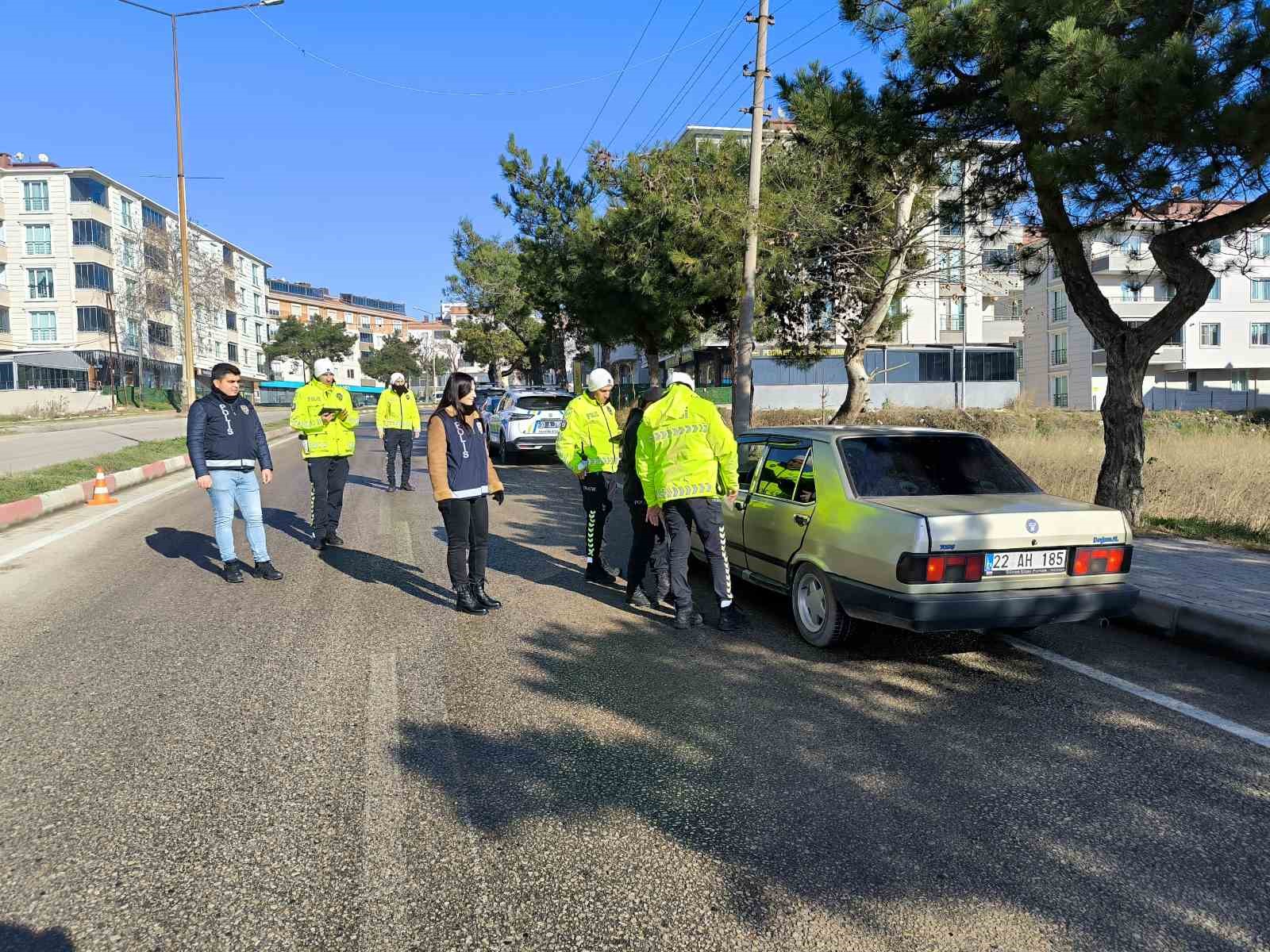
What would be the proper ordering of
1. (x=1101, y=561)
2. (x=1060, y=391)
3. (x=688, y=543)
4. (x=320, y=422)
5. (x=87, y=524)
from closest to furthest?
1. (x=1101, y=561)
2. (x=688, y=543)
3. (x=320, y=422)
4. (x=87, y=524)
5. (x=1060, y=391)

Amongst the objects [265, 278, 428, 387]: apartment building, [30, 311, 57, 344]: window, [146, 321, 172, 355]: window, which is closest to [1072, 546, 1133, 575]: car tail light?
[146, 321, 172, 355]: window

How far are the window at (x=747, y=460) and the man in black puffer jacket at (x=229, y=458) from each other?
389 cm

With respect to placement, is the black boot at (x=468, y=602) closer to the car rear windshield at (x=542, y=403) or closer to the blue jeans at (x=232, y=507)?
the blue jeans at (x=232, y=507)

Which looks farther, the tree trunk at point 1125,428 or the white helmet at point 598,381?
the tree trunk at point 1125,428

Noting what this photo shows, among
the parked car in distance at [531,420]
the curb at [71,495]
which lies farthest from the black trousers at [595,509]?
the parked car in distance at [531,420]

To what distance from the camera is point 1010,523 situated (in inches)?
189

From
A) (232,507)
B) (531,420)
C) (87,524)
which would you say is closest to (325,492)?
(232,507)

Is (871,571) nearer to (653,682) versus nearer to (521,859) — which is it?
(653,682)

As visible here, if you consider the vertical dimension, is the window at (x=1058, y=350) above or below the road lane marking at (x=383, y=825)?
above

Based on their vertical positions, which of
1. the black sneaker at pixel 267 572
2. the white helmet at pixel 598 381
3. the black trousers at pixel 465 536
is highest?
the white helmet at pixel 598 381

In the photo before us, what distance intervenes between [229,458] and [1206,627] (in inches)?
285

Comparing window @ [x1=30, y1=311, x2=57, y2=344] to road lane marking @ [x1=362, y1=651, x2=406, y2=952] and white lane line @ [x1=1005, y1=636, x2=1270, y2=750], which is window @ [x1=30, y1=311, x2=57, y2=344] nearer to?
road lane marking @ [x1=362, y1=651, x2=406, y2=952]

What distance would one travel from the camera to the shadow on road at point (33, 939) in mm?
2510

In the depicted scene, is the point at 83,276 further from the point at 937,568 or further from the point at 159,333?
the point at 937,568
